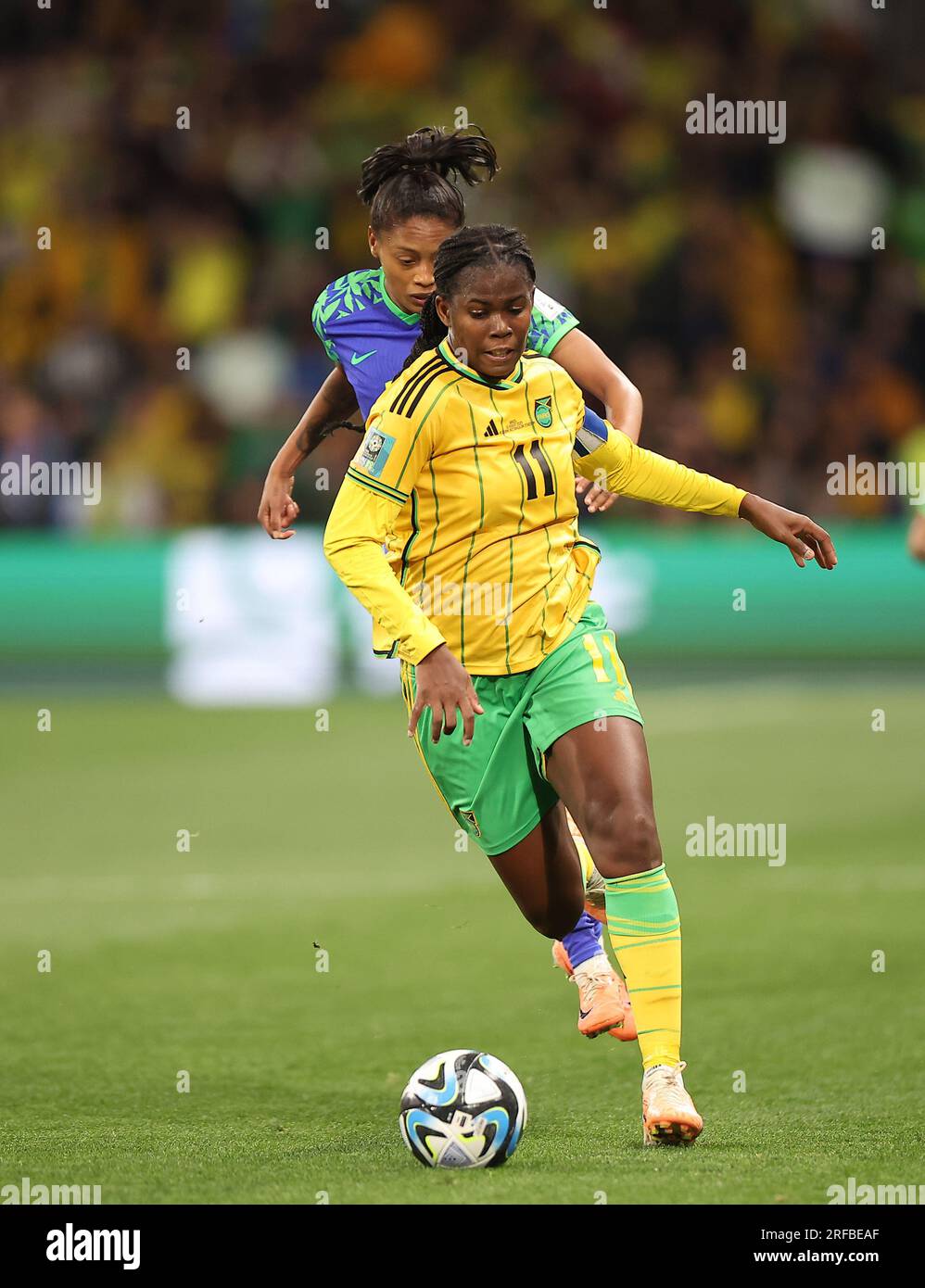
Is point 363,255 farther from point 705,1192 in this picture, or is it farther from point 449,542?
point 705,1192

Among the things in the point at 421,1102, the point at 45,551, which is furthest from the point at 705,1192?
the point at 45,551

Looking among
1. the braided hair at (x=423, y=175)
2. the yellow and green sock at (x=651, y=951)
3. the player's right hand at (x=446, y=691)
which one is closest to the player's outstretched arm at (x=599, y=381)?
the braided hair at (x=423, y=175)

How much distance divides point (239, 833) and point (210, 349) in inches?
300

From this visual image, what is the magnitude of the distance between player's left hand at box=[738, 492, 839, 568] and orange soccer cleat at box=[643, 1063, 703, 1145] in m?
1.35

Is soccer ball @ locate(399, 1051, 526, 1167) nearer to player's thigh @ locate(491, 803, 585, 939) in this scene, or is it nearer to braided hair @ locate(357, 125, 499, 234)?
player's thigh @ locate(491, 803, 585, 939)

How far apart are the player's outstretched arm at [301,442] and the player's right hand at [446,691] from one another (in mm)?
1319

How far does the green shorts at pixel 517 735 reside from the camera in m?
5.01

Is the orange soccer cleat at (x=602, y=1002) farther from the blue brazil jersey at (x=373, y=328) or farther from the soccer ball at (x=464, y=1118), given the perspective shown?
the blue brazil jersey at (x=373, y=328)

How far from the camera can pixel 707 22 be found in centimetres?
1836

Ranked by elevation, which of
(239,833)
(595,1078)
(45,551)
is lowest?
(595,1078)

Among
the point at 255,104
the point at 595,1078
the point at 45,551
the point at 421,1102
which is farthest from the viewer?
the point at 255,104

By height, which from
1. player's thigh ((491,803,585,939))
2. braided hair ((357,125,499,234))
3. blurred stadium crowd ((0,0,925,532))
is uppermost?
blurred stadium crowd ((0,0,925,532))

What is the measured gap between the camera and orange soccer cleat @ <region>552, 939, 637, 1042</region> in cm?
535

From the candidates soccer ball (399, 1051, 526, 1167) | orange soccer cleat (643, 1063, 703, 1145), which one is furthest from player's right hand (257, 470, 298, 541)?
orange soccer cleat (643, 1063, 703, 1145)
